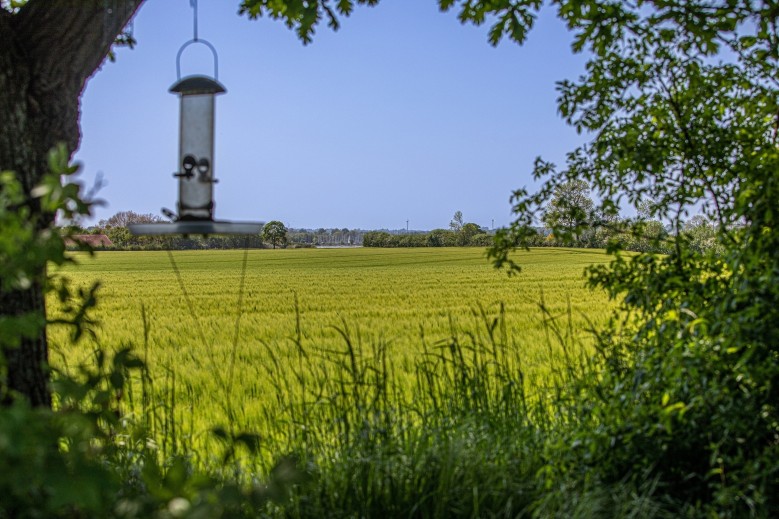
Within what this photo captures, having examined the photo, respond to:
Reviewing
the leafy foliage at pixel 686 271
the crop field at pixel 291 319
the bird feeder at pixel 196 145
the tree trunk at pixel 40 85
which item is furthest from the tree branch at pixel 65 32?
the leafy foliage at pixel 686 271

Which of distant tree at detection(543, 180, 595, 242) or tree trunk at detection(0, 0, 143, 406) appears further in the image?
distant tree at detection(543, 180, 595, 242)

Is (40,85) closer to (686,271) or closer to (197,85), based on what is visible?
(197,85)

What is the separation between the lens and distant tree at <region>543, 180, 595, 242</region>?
4320mm

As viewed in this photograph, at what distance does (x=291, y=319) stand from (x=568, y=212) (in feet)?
32.9

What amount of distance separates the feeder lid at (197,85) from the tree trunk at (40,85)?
0.47 meters

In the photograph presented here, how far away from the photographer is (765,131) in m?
4.39

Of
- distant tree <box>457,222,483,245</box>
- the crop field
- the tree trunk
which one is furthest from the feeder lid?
distant tree <box>457,222,483,245</box>

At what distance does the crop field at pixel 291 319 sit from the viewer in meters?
6.05

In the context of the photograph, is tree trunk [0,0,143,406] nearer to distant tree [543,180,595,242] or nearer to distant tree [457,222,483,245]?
distant tree [543,180,595,242]

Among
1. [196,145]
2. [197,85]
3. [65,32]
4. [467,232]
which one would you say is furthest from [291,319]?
[467,232]

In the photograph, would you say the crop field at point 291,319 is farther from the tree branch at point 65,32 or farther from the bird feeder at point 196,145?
the tree branch at point 65,32

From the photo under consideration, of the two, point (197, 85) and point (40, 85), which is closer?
point (40, 85)

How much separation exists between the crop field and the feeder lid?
4.12 ft

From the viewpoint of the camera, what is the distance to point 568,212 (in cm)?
443
